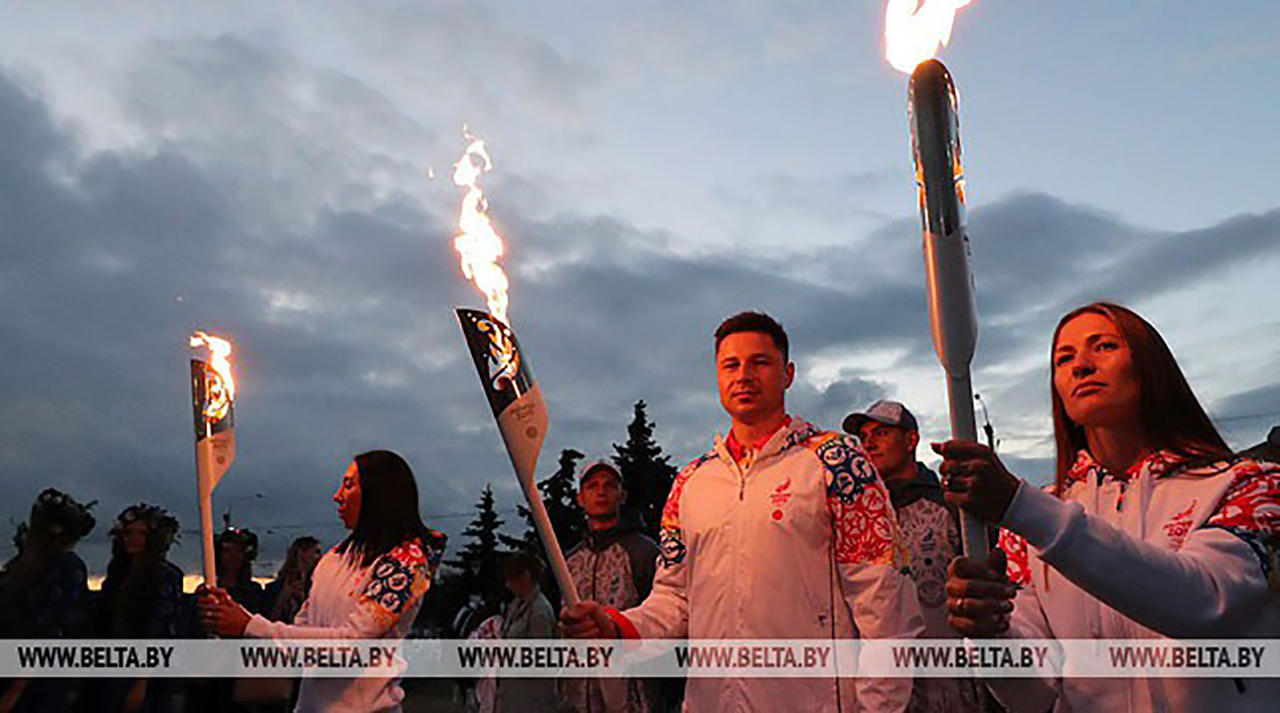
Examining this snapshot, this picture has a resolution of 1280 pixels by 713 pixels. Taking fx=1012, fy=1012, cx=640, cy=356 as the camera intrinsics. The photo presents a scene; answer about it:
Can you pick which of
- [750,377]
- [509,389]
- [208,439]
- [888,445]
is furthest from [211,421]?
[888,445]

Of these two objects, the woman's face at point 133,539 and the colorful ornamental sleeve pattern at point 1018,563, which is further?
the woman's face at point 133,539

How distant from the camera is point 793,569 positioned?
161 inches

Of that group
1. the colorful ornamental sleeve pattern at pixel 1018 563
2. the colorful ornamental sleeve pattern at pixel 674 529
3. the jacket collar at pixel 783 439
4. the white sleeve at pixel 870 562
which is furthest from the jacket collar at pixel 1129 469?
the colorful ornamental sleeve pattern at pixel 674 529

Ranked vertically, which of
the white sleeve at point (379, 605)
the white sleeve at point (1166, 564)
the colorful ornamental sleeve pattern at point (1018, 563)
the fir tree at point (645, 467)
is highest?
the fir tree at point (645, 467)

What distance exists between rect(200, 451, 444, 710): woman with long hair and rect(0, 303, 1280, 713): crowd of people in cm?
1

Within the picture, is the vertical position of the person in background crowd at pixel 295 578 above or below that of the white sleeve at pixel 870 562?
above

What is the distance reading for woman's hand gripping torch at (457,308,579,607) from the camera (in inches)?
165

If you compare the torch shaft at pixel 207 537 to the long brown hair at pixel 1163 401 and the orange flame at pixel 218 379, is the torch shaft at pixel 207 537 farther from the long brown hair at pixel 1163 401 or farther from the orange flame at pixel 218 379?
the long brown hair at pixel 1163 401

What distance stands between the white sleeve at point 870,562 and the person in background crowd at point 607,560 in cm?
269

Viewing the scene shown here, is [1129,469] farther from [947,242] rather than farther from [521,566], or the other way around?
[521,566]

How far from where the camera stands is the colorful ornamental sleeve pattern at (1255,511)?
250cm

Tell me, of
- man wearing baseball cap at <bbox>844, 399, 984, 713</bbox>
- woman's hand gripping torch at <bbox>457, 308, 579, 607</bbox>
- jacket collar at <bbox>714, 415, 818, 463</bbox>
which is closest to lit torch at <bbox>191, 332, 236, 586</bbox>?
woman's hand gripping torch at <bbox>457, 308, 579, 607</bbox>

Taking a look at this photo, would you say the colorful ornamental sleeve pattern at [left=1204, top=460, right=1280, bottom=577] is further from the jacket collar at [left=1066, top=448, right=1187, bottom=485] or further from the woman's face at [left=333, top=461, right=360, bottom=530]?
the woman's face at [left=333, top=461, right=360, bottom=530]

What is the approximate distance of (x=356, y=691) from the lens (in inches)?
192
